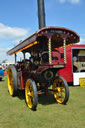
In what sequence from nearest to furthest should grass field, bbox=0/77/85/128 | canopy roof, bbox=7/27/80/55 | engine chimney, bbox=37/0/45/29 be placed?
grass field, bbox=0/77/85/128 < canopy roof, bbox=7/27/80/55 < engine chimney, bbox=37/0/45/29

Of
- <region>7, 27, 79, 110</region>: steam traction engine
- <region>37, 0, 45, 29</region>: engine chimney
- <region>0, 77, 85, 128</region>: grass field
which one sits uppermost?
<region>37, 0, 45, 29</region>: engine chimney

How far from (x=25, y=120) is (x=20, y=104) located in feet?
4.25

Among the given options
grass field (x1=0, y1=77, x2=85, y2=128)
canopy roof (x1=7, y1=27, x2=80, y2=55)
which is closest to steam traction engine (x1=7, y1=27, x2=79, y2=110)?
canopy roof (x1=7, y1=27, x2=80, y2=55)

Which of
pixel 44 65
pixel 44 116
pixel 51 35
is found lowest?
pixel 44 116

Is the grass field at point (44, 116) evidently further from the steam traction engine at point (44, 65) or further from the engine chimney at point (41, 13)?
the engine chimney at point (41, 13)

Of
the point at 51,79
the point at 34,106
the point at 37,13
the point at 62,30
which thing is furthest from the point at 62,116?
the point at 37,13

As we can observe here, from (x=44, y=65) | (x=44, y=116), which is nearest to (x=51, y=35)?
(x=44, y=65)

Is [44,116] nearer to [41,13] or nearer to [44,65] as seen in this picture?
[44,65]

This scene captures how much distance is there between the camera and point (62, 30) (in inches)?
159

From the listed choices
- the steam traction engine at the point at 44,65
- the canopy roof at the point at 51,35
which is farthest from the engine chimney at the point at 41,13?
A: the canopy roof at the point at 51,35

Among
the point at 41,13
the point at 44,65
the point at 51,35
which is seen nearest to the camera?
the point at 51,35

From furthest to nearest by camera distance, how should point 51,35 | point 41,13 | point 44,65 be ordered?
point 41,13, point 44,65, point 51,35

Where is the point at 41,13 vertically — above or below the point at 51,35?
above

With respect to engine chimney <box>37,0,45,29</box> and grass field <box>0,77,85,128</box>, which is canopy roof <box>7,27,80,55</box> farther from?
engine chimney <box>37,0,45,29</box>
